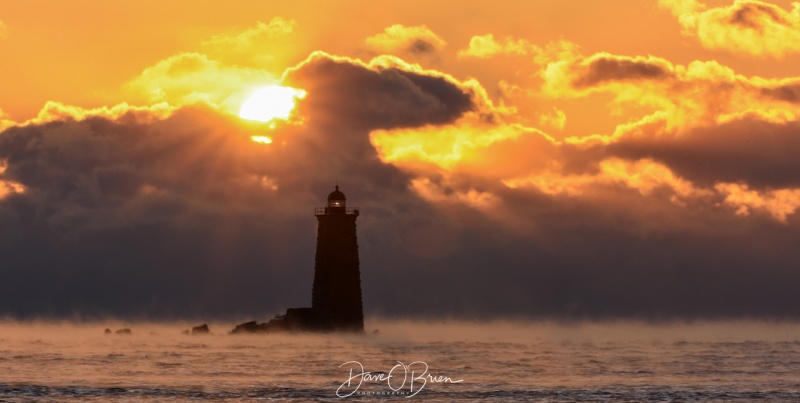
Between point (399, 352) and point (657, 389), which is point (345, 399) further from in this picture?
point (399, 352)

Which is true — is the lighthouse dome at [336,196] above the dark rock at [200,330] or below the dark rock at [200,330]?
above

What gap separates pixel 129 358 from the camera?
9325cm

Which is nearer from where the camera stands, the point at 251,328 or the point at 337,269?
the point at 337,269

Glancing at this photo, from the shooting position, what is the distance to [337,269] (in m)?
103

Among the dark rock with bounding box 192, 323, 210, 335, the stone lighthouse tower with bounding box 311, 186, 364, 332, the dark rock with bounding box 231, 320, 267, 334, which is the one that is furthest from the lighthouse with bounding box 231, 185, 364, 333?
the dark rock with bounding box 192, 323, 210, 335

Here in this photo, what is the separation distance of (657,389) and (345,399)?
15.5 metres

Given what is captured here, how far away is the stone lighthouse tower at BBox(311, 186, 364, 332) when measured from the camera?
4063 inches

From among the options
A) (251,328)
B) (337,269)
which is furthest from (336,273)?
(251,328)

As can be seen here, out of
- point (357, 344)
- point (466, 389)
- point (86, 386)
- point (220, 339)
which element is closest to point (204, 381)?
point (86, 386)

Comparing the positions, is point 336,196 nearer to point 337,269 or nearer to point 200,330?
point 337,269

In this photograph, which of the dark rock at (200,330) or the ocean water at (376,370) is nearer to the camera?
the ocean water at (376,370)

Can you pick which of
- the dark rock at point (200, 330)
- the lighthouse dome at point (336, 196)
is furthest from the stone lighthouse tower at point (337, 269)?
the dark rock at point (200, 330)

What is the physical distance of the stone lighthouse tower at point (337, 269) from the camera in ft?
339

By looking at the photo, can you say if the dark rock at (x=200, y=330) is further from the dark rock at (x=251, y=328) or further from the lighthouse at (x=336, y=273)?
the lighthouse at (x=336, y=273)
